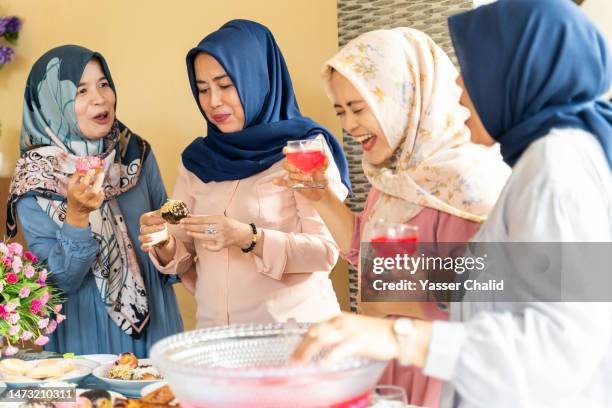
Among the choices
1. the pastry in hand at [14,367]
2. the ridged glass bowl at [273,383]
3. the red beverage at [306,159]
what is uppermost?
the red beverage at [306,159]

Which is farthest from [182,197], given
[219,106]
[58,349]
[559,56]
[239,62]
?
[559,56]

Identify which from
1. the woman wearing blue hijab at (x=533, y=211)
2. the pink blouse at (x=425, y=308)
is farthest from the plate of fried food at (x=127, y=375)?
the woman wearing blue hijab at (x=533, y=211)

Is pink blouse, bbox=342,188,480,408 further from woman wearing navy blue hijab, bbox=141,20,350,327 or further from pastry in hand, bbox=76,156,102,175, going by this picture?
pastry in hand, bbox=76,156,102,175

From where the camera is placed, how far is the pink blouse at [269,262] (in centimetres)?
220

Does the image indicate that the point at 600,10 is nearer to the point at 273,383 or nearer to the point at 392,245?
the point at 392,245

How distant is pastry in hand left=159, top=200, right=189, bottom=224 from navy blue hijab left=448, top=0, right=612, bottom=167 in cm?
120

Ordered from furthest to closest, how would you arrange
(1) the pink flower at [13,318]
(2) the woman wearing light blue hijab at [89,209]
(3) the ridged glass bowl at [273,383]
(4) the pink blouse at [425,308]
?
1. (2) the woman wearing light blue hijab at [89,209]
2. (1) the pink flower at [13,318]
3. (4) the pink blouse at [425,308]
4. (3) the ridged glass bowl at [273,383]

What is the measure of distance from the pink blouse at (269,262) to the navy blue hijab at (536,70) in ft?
3.29

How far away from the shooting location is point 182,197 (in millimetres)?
2445

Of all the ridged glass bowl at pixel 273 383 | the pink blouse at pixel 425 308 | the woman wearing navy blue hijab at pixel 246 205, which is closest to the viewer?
the ridged glass bowl at pixel 273 383

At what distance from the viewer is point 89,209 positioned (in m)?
2.42

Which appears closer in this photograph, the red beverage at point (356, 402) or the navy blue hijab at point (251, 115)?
the red beverage at point (356, 402)

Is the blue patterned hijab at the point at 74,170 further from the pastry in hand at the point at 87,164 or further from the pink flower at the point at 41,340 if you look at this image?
the pink flower at the point at 41,340

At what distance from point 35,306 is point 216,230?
56cm
